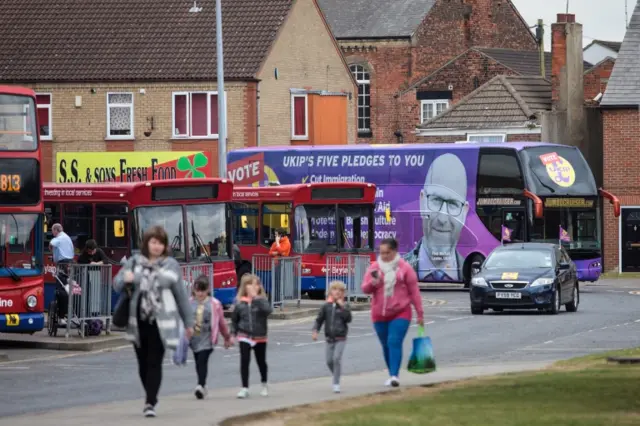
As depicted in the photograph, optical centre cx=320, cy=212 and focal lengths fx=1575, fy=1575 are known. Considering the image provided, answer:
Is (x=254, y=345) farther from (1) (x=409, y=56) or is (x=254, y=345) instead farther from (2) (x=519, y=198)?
(1) (x=409, y=56)

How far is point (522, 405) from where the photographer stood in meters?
15.3

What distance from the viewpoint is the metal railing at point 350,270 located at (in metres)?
37.5

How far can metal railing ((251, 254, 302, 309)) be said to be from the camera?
33938mm

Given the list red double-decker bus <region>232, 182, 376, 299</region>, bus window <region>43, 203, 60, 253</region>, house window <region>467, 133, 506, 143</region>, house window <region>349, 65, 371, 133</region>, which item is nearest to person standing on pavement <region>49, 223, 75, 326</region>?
bus window <region>43, 203, 60, 253</region>

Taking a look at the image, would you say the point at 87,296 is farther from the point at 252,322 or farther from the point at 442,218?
the point at 442,218

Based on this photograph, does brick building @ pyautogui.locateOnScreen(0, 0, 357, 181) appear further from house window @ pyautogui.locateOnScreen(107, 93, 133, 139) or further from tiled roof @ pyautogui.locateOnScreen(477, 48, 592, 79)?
tiled roof @ pyautogui.locateOnScreen(477, 48, 592, 79)

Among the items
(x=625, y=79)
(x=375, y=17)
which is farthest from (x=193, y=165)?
(x=375, y=17)

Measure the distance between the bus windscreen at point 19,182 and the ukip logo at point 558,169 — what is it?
868 inches

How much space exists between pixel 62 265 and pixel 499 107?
122 feet

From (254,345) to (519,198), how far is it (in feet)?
90.1

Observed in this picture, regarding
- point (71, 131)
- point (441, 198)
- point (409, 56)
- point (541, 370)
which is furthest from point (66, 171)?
point (541, 370)

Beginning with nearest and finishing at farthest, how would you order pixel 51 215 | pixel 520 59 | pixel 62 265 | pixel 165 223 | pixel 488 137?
pixel 62 265 < pixel 165 223 < pixel 51 215 < pixel 488 137 < pixel 520 59

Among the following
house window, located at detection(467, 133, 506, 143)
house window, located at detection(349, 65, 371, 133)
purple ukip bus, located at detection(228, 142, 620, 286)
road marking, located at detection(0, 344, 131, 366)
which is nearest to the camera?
road marking, located at detection(0, 344, 131, 366)

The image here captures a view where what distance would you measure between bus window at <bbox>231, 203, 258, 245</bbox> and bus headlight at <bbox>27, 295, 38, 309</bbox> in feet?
50.7
